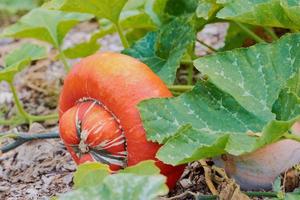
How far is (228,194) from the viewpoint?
140 cm

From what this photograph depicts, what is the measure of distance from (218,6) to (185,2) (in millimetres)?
239


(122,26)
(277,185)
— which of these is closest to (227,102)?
(277,185)

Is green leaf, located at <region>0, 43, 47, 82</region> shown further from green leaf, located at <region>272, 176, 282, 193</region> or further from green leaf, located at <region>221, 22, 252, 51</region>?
green leaf, located at <region>272, 176, 282, 193</region>

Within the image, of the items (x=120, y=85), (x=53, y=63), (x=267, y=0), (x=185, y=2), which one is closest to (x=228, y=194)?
(x=120, y=85)

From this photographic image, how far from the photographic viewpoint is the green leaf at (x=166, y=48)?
5.50ft

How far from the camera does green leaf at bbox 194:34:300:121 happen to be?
137cm

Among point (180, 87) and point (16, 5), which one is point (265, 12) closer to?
point (180, 87)

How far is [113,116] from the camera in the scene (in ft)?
4.78

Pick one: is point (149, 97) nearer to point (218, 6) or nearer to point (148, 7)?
point (218, 6)

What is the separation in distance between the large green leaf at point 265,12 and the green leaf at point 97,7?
1.06 ft

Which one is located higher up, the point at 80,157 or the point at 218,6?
the point at 218,6

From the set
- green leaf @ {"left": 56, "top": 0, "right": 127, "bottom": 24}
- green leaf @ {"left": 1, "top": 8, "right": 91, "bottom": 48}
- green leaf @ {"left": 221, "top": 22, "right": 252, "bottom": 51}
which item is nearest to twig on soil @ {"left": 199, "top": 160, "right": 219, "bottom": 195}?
green leaf @ {"left": 56, "top": 0, "right": 127, "bottom": 24}

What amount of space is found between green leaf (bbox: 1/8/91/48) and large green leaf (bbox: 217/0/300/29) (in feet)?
2.11

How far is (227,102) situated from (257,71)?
0.08 metres
